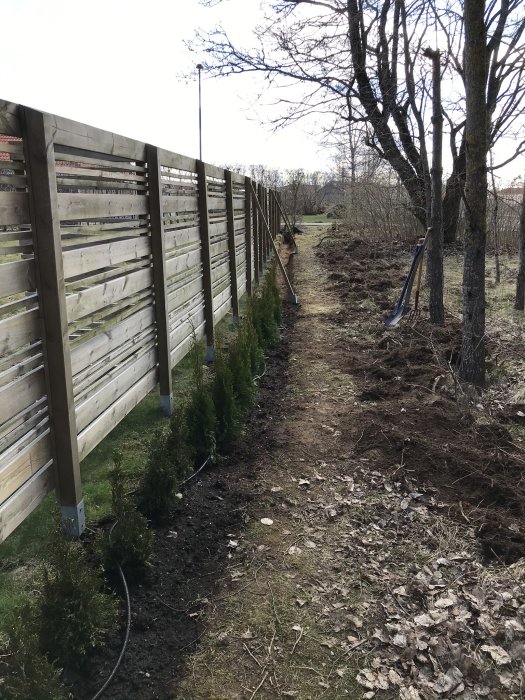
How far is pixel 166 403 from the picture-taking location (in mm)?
4785

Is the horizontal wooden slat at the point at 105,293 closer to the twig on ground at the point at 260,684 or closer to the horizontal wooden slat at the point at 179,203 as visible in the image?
the horizontal wooden slat at the point at 179,203

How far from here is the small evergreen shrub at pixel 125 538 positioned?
2590 millimetres

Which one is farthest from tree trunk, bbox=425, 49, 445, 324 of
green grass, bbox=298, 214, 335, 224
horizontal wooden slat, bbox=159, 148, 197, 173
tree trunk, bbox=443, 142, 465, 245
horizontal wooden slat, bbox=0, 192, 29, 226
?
green grass, bbox=298, 214, 335, 224

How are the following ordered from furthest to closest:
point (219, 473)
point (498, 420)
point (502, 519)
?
point (498, 420)
point (219, 473)
point (502, 519)

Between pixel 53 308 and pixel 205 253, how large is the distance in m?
3.47

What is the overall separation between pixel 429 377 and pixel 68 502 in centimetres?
394

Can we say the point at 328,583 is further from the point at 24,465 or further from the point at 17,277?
the point at 17,277

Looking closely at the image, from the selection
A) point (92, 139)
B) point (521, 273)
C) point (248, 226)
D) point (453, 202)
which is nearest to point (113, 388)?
point (92, 139)

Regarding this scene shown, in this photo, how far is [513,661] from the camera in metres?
2.25

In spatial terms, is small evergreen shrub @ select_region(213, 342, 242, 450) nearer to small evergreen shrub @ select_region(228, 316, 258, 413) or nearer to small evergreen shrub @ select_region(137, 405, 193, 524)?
small evergreen shrub @ select_region(228, 316, 258, 413)

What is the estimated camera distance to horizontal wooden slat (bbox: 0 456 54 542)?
246cm

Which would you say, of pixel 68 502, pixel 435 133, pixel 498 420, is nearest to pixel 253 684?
pixel 68 502

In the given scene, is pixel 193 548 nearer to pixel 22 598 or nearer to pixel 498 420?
pixel 22 598

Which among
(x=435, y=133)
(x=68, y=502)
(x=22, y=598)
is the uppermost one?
(x=435, y=133)
